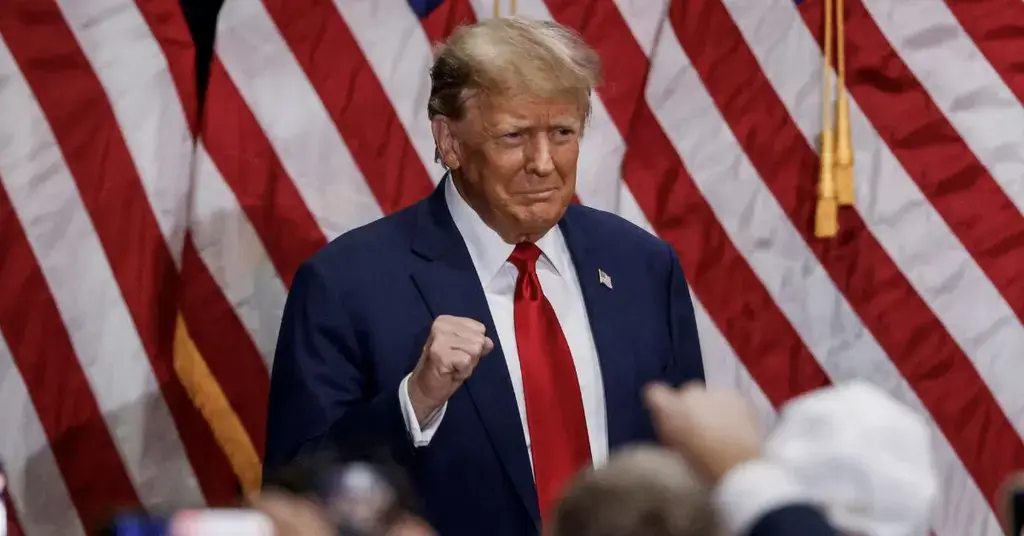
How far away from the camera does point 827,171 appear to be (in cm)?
192

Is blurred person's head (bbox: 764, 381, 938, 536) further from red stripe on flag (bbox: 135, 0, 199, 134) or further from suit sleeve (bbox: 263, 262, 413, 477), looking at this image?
red stripe on flag (bbox: 135, 0, 199, 134)

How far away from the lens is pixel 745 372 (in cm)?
201

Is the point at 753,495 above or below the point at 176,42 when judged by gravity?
below

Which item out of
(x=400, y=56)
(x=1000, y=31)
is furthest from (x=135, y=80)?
(x=1000, y=31)

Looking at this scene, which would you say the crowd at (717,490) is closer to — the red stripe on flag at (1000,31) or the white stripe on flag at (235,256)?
the white stripe on flag at (235,256)

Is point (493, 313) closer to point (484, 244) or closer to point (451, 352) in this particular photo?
point (484, 244)

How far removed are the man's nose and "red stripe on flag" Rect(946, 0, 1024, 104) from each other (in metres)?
0.79

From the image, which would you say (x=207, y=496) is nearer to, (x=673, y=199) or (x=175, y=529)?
(x=673, y=199)

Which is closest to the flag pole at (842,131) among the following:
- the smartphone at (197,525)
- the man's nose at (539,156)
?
the man's nose at (539,156)

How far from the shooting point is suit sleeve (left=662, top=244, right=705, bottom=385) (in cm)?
159

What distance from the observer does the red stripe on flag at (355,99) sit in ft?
6.44

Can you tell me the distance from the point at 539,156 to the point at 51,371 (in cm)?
83

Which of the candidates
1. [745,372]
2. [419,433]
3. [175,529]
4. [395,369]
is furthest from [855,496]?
[745,372]

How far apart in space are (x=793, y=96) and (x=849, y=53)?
0.32ft
